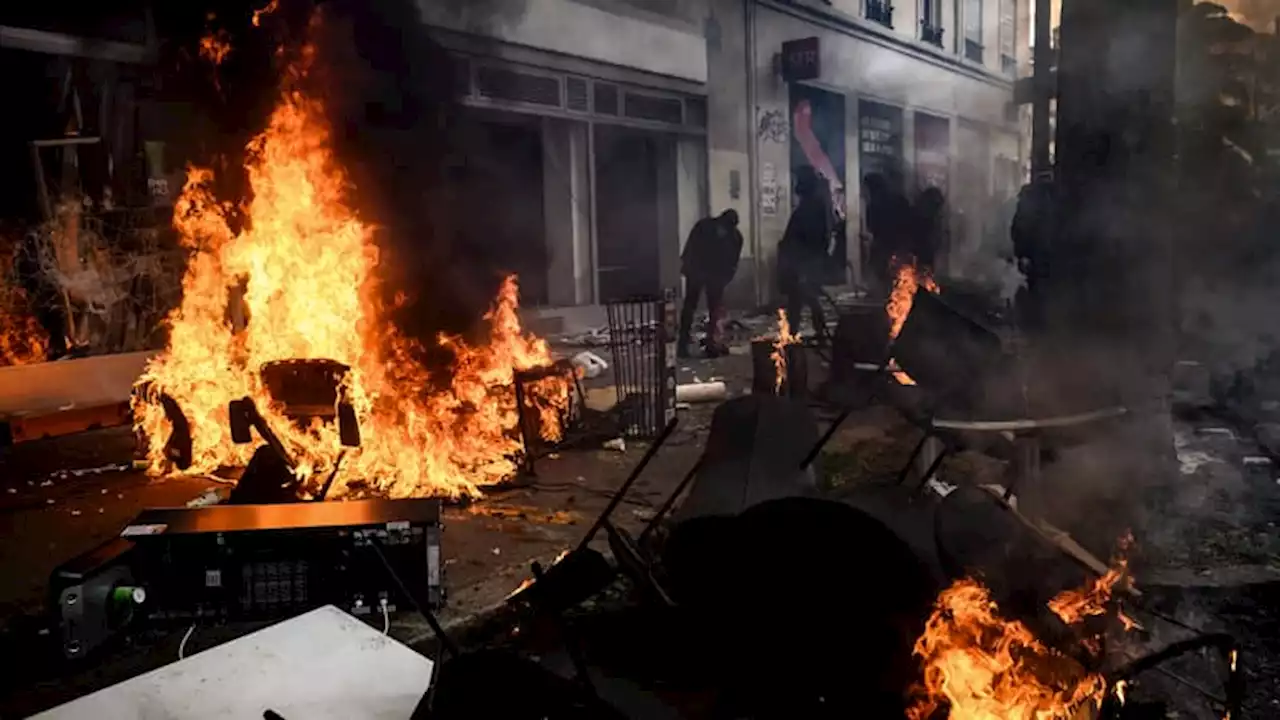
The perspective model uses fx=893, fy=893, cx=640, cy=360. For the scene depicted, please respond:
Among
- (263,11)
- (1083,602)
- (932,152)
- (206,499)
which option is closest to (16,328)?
(263,11)

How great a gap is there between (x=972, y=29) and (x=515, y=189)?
19.7m

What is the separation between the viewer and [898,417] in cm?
795

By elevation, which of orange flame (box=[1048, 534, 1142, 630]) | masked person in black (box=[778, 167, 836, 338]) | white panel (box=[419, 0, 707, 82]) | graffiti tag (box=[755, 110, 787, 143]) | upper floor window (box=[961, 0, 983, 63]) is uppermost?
upper floor window (box=[961, 0, 983, 63])

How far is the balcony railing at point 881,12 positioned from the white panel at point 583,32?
7.42 meters

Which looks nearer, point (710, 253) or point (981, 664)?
point (981, 664)

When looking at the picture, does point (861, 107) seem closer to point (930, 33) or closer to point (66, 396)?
point (930, 33)

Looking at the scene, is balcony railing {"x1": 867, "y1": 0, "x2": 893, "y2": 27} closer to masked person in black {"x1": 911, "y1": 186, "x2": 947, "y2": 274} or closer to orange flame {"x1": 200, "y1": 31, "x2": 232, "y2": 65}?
masked person in black {"x1": 911, "y1": 186, "x2": 947, "y2": 274}

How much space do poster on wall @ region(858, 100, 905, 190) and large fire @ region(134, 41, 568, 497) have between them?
647 inches

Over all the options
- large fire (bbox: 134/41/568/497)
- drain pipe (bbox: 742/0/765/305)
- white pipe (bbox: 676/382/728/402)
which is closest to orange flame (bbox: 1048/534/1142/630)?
large fire (bbox: 134/41/568/497)

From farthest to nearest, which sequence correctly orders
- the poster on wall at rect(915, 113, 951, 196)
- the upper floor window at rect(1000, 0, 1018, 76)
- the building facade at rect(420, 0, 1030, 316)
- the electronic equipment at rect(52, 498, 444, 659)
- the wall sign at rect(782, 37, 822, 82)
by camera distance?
the upper floor window at rect(1000, 0, 1018, 76) < the poster on wall at rect(915, 113, 951, 196) < the wall sign at rect(782, 37, 822, 82) < the building facade at rect(420, 0, 1030, 316) < the electronic equipment at rect(52, 498, 444, 659)

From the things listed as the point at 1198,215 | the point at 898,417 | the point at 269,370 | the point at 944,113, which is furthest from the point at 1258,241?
the point at 944,113

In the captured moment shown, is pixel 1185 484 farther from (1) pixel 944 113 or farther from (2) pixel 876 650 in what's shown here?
(1) pixel 944 113

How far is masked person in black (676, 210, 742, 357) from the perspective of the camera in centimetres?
1212

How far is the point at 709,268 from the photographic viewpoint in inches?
479
